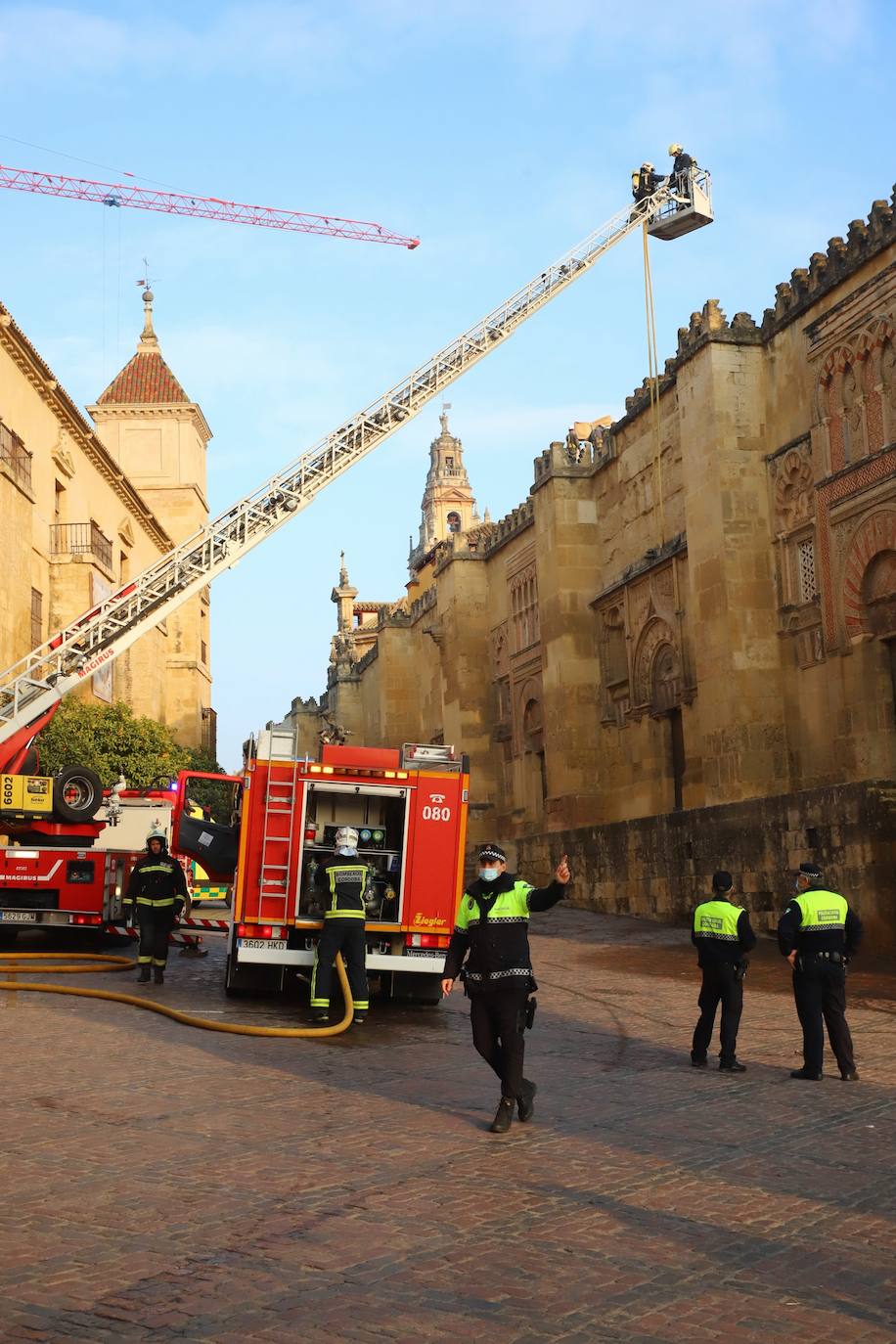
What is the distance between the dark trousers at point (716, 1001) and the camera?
11.5 metres

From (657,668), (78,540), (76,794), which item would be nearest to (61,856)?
(76,794)

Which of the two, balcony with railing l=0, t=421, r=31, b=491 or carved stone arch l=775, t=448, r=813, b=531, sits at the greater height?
balcony with railing l=0, t=421, r=31, b=491

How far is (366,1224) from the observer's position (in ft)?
21.0

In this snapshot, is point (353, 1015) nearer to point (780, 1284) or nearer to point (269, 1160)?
point (269, 1160)

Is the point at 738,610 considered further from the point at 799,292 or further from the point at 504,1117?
the point at 504,1117

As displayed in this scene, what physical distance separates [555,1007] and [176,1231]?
9671 mm

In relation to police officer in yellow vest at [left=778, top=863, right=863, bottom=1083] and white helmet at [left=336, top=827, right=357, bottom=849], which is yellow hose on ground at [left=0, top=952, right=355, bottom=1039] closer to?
white helmet at [left=336, top=827, right=357, bottom=849]

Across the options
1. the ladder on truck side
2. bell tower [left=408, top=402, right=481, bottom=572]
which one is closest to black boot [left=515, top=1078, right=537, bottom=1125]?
the ladder on truck side

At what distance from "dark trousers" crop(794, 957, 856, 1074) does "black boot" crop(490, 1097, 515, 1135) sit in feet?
10.2

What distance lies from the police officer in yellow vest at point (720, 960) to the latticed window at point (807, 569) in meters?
14.1

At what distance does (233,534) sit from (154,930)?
1244cm

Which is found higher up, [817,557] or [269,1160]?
[817,557]

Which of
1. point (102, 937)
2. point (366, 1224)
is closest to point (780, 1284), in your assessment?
point (366, 1224)

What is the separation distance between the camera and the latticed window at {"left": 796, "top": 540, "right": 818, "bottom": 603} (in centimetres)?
2512
